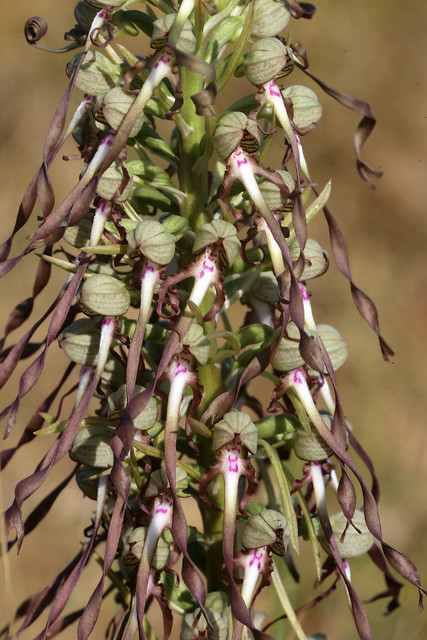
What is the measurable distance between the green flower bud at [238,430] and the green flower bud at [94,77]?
1.69ft

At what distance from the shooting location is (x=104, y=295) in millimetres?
1159

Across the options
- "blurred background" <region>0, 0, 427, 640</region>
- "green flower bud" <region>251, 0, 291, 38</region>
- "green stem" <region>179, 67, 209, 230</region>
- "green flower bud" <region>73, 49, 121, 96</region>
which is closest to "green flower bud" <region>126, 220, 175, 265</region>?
"green stem" <region>179, 67, 209, 230</region>

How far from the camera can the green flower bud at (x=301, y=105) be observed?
3.99ft

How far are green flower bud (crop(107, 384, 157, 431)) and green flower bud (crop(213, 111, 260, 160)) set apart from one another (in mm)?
361

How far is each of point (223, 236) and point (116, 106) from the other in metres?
0.24

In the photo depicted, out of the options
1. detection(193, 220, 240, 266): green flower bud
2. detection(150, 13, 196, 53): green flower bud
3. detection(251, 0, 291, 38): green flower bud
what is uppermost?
detection(251, 0, 291, 38): green flower bud

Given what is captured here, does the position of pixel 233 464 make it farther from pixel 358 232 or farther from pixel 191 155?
pixel 358 232

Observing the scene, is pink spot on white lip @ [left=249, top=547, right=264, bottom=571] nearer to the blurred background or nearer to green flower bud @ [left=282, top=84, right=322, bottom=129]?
green flower bud @ [left=282, top=84, right=322, bottom=129]

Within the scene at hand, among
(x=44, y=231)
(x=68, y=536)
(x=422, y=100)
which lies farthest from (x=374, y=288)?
(x=44, y=231)

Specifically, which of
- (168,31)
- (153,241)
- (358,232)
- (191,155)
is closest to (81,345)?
(153,241)

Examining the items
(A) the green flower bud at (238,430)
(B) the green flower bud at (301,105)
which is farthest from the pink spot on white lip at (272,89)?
(A) the green flower bud at (238,430)

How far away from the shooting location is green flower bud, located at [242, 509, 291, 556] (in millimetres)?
1160

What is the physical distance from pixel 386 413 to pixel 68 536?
4.84 feet

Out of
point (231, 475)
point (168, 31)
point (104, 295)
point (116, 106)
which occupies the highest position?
point (168, 31)
